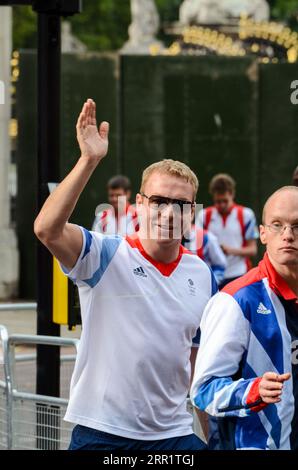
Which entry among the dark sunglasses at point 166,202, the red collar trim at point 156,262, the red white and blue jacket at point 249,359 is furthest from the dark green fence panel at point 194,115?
the red white and blue jacket at point 249,359

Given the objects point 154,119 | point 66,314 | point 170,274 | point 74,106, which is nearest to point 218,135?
point 154,119

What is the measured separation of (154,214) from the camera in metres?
5.34

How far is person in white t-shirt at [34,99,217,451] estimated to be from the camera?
531cm

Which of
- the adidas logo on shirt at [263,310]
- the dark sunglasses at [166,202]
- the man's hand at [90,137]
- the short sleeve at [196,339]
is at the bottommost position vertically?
the short sleeve at [196,339]

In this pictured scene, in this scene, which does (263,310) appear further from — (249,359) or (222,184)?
(222,184)

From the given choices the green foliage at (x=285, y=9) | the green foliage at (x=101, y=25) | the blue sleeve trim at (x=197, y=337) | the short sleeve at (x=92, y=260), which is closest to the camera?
the short sleeve at (x=92, y=260)

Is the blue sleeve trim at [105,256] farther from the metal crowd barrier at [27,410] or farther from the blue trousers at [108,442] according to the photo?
the metal crowd barrier at [27,410]

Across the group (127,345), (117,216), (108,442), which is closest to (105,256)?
(127,345)

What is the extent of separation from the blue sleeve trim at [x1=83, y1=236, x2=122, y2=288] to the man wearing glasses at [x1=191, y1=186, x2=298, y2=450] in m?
0.72

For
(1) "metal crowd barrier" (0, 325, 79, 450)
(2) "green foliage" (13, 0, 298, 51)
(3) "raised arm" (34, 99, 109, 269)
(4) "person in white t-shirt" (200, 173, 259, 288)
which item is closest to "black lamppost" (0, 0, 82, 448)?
(1) "metal crowd barrier" (0, 325, 79, 450)

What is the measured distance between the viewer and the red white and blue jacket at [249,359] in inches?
180

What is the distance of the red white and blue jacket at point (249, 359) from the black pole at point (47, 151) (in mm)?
3301

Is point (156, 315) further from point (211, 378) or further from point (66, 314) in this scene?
point (66, 314)
